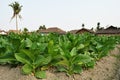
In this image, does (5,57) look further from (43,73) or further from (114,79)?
(114,79)

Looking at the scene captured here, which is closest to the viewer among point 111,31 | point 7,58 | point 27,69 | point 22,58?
point 27,69

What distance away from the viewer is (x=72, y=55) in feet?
12.7

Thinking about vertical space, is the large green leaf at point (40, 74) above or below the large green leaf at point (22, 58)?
below

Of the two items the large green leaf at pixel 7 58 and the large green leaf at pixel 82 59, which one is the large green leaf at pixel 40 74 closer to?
the large green leaf at pixel 7 58

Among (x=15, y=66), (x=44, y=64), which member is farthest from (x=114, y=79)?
(x=15, y=66)

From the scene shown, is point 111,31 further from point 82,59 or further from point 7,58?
point 7,58

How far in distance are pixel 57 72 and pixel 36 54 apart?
0.48 m

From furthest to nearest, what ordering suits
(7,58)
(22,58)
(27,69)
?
(7,58)
(22,58)
(27,69)

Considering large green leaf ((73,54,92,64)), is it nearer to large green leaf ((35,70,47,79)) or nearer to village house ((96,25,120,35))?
large green leaf ((35,70,47,79))

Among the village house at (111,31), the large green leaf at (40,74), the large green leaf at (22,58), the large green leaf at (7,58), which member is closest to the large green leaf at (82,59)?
the large green leaf at (40,74)

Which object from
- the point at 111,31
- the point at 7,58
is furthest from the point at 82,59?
the point at 111,31

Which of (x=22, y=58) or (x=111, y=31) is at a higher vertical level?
(x=22, y=58)

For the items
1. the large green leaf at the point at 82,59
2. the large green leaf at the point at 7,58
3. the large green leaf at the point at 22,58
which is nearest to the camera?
the large green leaf at the point at 22,58

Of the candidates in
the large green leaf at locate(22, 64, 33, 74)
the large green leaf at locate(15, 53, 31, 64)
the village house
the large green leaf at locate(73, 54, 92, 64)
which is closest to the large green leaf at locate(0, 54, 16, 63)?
the large green leaf at locate(15, 53, 31, 64)
